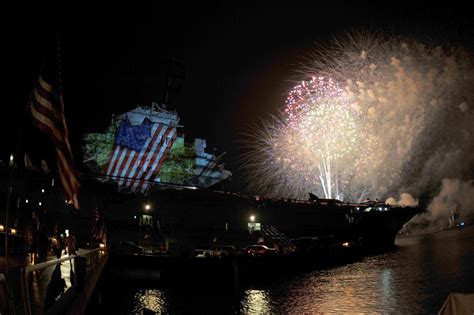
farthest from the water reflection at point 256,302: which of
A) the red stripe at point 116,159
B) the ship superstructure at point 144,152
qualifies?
the red stripe at point 116,159

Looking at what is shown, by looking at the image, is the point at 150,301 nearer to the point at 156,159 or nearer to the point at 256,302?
the point at 256,302

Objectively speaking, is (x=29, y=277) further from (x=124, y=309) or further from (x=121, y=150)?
(x=121, y=150)

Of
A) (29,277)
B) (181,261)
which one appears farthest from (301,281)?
(29,277)

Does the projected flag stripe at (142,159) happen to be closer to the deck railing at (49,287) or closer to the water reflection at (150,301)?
the water reflection at (150,301)

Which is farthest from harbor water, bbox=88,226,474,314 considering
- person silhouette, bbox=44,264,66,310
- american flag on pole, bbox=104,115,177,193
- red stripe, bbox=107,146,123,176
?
american flag on pole, bbox=104,115,177,193

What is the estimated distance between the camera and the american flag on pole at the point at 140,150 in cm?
5944

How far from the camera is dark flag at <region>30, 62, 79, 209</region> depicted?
365 inches

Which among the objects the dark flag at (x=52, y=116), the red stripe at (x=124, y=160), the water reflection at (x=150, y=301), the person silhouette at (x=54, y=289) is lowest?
the water reflection at (x=150, y=301)

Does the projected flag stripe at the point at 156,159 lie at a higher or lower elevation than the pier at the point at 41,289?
higher

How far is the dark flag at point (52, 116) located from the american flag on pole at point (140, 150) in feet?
159

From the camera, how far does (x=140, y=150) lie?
2466 inches

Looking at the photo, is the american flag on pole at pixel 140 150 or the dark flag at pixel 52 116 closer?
the dark flag at pixel 52 116

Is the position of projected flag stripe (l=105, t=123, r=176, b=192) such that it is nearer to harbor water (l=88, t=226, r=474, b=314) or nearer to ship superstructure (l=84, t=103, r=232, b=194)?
ship superstructure (l=84, t=103, r=232, b=194)

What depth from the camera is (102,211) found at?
1975 inches
